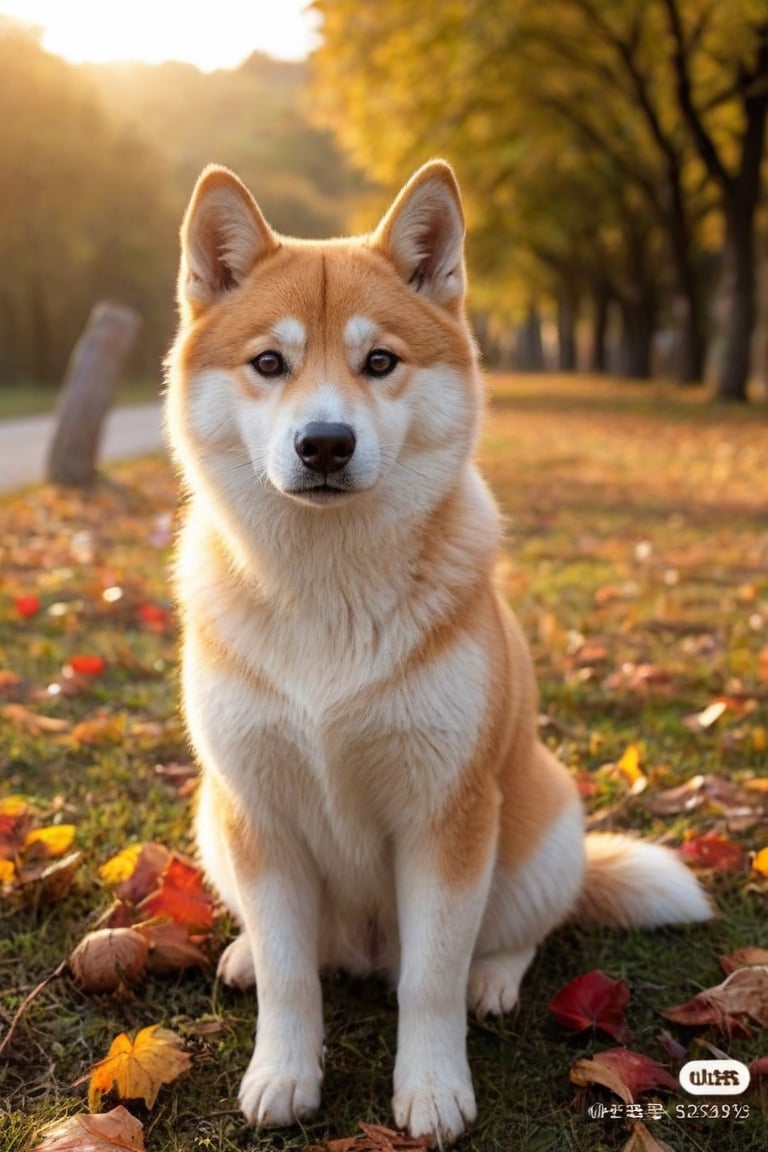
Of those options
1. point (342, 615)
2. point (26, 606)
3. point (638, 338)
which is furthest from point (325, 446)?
point (638, 338)

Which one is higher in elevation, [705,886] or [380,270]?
[380,270]

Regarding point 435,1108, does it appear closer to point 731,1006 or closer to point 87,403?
point 731,1006

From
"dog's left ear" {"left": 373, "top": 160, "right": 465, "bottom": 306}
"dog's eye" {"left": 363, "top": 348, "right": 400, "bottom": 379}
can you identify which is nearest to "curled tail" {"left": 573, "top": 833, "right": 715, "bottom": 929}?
"dog's eye" {"left": 363, "top": 348, "right": 400, "bottom": 379}

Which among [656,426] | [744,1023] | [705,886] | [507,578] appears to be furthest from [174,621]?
[656,426]

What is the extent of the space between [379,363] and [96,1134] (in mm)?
1753

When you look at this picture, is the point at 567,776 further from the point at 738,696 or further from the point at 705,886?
the point at 738,696

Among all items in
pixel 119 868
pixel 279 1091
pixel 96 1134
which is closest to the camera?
pixel 96 1134

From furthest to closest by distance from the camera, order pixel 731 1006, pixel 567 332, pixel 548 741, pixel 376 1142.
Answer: pixel 567 332 → pixel 548 741 → pixel 731 1006 → pixel 376 1142

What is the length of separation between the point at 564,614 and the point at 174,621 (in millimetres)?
2169

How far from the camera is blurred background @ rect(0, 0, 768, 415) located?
1630 centimetres

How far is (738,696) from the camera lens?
4379mm

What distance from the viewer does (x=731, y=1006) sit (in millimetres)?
2467

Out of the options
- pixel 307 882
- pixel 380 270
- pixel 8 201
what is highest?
pixel 8 201

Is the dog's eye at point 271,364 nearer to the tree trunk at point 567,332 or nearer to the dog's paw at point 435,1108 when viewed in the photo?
the dog's paw at point 435,1108
